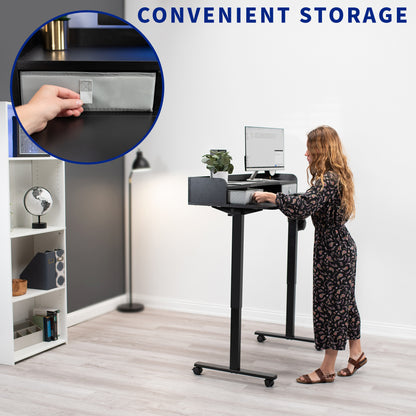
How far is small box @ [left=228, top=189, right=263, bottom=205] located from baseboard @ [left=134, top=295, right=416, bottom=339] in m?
1.55

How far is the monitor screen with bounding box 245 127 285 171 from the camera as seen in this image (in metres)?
3.12

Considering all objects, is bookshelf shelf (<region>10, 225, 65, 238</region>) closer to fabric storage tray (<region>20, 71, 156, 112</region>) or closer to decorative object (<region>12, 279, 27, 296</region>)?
decorative object (<region>12, 279, 27, 296</region>)

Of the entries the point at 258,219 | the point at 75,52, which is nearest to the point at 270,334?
the point at 258,219

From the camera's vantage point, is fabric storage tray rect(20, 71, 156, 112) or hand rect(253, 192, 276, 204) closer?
fabric storage tray rect(20, 71, 156, 112)

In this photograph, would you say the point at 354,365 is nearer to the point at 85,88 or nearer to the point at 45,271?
the point at 45,271

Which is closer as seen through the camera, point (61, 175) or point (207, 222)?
point (61, 175)

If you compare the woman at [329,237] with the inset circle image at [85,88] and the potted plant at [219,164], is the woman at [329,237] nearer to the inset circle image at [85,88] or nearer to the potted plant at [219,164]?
the potted plant at [219,164]

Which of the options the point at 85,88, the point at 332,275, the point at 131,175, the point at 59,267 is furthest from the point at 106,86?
the point at 131,175

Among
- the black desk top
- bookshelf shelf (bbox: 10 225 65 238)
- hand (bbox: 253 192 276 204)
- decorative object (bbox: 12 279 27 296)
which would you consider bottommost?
decorative object (bbox: 12 279 27 296)

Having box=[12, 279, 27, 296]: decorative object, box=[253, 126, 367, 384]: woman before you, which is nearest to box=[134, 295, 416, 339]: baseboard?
box=[253, 126, 367, 384]: woman

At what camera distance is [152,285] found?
455 centimetres

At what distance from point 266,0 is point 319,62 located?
2.00 feet

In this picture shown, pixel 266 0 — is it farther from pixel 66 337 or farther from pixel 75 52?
pixel 75 52

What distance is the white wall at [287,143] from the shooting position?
3674 millimetres
